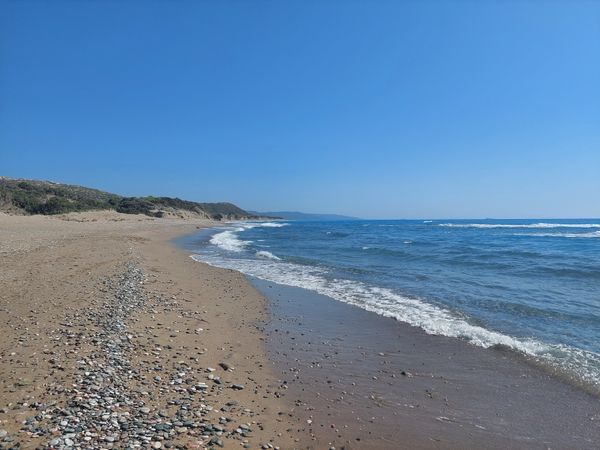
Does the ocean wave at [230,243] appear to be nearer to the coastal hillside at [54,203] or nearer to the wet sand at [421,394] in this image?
the wet sand at [421,394]

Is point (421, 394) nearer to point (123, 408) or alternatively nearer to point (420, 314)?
point (123, 408)

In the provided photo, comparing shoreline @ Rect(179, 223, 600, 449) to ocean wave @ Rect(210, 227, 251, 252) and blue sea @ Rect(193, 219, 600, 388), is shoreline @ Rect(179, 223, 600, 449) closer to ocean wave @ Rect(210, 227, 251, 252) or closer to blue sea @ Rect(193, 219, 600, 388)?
blue sea @ Rect(193, 219, 600, 388)

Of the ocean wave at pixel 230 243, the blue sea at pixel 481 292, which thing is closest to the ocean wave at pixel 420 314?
the blue sea at pixel 481 292

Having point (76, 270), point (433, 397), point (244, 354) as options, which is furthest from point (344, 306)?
point (76, 270)

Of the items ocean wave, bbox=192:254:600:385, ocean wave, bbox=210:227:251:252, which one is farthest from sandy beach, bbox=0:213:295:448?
ocean wave, bbox=210:227:251:252

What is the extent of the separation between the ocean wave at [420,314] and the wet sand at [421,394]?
0.48 m

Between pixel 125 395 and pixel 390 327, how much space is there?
20.9 ft

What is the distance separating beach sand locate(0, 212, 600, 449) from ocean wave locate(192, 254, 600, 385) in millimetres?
522

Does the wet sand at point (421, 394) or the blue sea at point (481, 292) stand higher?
the blue sea at point (481, 292)

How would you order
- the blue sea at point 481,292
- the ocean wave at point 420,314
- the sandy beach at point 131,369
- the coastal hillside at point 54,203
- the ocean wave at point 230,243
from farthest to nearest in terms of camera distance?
the coastal hillside at point 54,203
the ocean wave at point 230,243
the blue sea at point 481,292
the ocean wave at point 420,314
the sandy beach at point 131,369

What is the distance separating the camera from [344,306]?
11.1 meters

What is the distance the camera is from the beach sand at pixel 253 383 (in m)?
4.25

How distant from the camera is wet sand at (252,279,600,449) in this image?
455cm

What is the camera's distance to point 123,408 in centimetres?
436
